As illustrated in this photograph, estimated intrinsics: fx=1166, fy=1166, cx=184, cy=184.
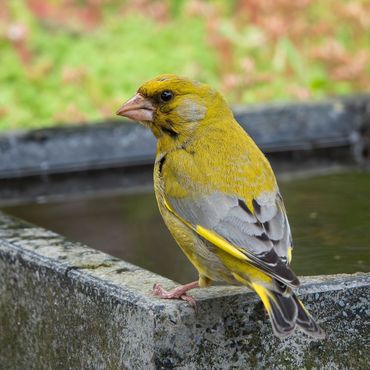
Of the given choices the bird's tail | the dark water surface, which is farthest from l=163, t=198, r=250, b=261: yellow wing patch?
the dark water surface

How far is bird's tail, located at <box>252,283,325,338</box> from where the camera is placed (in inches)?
113

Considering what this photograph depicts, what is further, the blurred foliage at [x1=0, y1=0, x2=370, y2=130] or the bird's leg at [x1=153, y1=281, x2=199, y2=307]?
the blurred foliage at [x1=0, y1=0, x2=370, y2=130]

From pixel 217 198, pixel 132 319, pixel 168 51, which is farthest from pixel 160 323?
pixel 168 51

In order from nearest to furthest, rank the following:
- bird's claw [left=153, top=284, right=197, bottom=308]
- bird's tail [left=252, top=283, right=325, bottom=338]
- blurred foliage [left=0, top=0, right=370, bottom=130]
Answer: bird's tail [left=252, top=283, right=325, bottom=338], bird's claw [left=153, top=284, right=197, bottom=308], blurred foliage [left=0, top=0, right=370, bottom=130]

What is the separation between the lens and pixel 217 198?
10.8 feet

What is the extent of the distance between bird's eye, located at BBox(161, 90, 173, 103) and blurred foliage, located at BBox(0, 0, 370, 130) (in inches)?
160

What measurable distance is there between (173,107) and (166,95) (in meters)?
0.04

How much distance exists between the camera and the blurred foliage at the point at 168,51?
27.0ft

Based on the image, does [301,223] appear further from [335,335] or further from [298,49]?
[298,49]

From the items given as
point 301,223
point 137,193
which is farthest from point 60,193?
point 301,223

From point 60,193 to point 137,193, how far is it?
1.23 ft

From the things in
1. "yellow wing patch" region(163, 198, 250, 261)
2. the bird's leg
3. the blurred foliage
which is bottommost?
the blurred foliage

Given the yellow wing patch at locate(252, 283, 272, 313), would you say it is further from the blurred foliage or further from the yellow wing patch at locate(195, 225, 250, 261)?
the blurred foliage

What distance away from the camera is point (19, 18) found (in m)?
9.38
